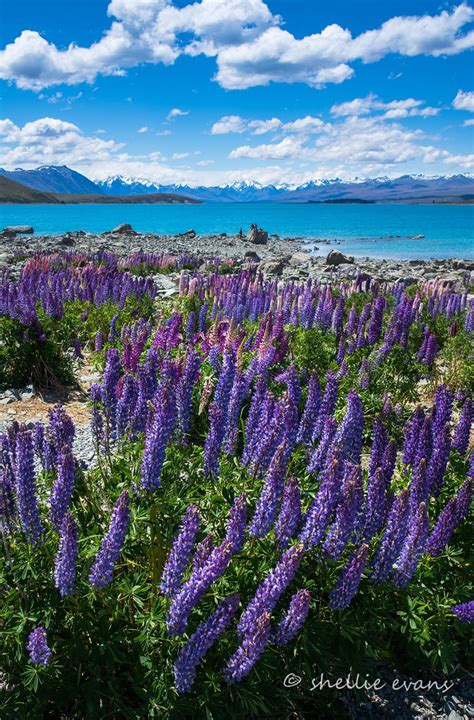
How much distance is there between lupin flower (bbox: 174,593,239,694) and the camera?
2807mm

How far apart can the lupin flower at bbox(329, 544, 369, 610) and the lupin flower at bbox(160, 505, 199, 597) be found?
1.04 meters

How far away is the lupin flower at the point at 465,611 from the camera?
3.54 m

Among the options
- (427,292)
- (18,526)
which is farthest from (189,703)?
(427,292)

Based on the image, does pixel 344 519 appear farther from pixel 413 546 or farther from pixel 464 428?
pixel 464 428

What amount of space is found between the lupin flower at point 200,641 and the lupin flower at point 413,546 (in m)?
1.35

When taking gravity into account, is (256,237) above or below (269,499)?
below

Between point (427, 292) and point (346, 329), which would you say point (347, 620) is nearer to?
point (346, 329)

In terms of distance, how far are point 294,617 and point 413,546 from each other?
3.30 ft

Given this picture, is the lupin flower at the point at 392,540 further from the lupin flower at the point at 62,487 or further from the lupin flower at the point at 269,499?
the lupin flower at the point at 62,487

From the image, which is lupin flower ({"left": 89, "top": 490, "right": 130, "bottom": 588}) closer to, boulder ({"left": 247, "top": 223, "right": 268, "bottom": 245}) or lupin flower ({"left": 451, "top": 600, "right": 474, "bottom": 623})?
lupin flower ({"left": 451, "top": 600, "right": 474, "bottom": 623})

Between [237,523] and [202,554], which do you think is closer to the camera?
[202,554]

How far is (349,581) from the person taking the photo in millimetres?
3260

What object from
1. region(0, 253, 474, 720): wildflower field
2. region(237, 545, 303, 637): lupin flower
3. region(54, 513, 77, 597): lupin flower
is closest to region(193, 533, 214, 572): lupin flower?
region(0, 253, 474, 720): wildflower field

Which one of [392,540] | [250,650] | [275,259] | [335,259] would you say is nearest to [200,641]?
[250,650]
